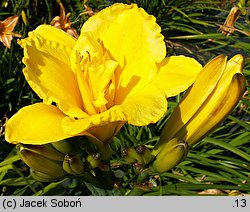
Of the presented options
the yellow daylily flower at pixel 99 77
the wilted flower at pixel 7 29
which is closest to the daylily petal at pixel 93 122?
the yellow daylily flower at pixel 99 77

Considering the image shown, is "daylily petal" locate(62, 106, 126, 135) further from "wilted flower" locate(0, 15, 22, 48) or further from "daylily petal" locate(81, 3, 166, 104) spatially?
"wilted flower" locate(0, 15, 22, 48)

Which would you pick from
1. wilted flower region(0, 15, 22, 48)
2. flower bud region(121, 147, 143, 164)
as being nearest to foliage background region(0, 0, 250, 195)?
flower bud region(121, 147, 143, 164)

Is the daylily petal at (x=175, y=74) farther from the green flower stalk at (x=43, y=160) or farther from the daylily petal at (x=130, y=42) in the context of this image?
the green flower stalk at (x=43, y=160)

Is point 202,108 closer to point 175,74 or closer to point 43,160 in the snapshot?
point 175,74
